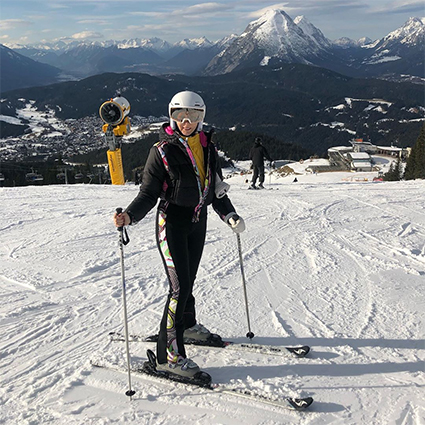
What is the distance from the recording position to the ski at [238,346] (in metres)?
3.66

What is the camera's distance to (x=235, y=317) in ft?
14.5

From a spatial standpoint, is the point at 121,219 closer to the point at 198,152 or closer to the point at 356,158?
the point at 198,152

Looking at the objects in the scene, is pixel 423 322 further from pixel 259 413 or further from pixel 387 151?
pixel 387 151

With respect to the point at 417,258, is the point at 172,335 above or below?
above

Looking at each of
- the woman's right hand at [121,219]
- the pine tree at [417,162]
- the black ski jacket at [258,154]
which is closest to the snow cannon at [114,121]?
the black ski jacket at [258,154]

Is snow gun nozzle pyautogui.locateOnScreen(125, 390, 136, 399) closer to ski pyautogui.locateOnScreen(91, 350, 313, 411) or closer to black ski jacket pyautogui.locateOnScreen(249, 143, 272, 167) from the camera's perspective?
ski pyautogui.locateOnScreen(91, 350, 313, 411)

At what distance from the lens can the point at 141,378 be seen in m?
3.36

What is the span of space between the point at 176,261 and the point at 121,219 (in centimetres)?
60

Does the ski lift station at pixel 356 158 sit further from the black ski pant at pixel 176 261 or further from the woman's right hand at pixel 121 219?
the woman's right hand at pixel 121 219

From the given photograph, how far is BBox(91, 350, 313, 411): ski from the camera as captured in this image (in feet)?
9.70

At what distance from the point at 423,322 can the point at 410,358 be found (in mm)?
804

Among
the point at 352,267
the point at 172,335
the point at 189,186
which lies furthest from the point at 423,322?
the point at 189,186

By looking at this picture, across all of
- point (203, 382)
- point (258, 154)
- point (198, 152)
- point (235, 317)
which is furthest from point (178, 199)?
point (258, 154)

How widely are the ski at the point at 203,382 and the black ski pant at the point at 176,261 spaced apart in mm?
120
